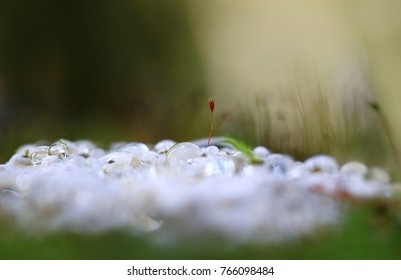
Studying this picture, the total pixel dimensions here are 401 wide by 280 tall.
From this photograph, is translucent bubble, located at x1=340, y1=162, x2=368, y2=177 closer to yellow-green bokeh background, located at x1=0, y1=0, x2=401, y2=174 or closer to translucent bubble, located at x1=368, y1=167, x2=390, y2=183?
translucent bubble, located at x1=368, y1=167, x2=390, y2=183

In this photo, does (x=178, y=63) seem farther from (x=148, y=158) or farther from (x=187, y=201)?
(x=187, y=201)

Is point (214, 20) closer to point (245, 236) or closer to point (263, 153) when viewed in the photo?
point (263, 153)

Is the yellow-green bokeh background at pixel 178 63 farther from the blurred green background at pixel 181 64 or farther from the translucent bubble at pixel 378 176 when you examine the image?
the translucent bubble at pixel 378 176

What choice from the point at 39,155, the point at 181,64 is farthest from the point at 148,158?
the point at 181,64

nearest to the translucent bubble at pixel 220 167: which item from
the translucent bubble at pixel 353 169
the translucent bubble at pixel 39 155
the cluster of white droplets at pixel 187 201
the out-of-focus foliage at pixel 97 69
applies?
the cluster of white droplets at pixel 187 201

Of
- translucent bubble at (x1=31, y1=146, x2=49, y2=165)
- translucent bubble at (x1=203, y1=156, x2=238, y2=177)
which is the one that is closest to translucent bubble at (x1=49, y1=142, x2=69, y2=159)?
translucent bubble at (x1=31, y1=146, x2=49, y2=165)

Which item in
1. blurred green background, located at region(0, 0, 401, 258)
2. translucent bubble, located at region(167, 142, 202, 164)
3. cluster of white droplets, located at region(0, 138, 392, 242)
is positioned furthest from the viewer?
blurred green background, located at region(0, 0, 401, 258)

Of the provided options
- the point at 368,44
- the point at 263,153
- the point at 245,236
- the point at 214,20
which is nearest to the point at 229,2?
the point at 214,20
